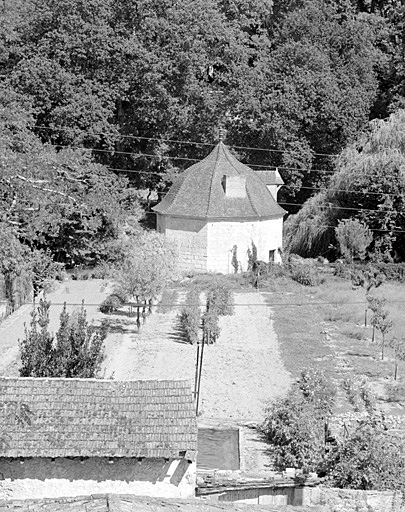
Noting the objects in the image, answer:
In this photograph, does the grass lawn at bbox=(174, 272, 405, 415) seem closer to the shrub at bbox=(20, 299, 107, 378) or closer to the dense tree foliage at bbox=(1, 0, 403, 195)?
the shrub at bbox=(20, 299, 107, 378)

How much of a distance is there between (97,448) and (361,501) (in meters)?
4.04

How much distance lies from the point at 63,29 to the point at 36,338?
2739 cm

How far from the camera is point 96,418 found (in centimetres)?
1534

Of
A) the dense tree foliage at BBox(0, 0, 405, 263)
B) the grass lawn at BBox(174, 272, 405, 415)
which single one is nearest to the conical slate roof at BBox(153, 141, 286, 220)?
the dense tree foliage at BBox(0, 0, 405, 263)

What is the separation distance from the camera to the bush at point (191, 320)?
27.7 m

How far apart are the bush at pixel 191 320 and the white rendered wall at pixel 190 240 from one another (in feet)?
23.8

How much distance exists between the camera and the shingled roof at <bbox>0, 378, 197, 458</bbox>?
14688 mm

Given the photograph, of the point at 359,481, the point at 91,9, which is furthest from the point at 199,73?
the point at 359,481

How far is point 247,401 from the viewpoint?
21.8 m

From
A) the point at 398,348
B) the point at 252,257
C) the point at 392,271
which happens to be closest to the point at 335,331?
the point at 398,348

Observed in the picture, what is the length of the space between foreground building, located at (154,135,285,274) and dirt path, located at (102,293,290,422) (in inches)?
311

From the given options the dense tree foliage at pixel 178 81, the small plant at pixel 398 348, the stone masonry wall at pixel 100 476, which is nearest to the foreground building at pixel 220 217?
the dense tree foliage at pixel 178 81

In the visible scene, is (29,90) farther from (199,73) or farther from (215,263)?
(215,263)

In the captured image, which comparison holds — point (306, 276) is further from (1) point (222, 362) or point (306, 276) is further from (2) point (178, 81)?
(2) point (178, 81)
